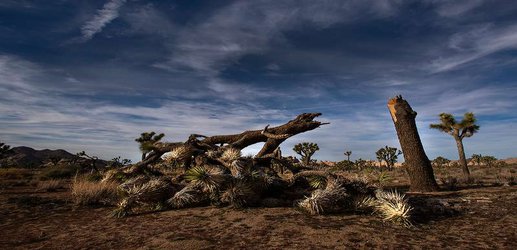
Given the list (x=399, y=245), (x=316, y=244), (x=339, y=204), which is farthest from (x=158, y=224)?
(x=399, y=245)

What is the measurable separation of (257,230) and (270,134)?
6.44 m

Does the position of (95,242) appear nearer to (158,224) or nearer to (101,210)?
(158,224)

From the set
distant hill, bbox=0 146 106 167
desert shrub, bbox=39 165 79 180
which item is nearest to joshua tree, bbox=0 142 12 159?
distant hill, bbox=0 146 106 167

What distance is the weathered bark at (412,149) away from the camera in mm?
11078

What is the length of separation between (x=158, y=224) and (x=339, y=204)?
12.7 ft

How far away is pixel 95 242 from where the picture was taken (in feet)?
17.3

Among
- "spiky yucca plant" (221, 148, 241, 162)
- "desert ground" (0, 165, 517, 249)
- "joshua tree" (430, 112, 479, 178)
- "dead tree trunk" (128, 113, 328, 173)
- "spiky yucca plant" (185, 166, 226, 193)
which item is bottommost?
"desert ground" (0, 165, 517, 249)

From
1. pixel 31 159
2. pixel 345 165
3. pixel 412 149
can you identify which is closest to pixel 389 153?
pixel 345 165

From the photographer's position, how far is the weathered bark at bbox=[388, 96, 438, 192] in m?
11.1

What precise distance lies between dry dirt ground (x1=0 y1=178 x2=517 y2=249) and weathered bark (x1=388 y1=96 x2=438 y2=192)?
3138 millimetres

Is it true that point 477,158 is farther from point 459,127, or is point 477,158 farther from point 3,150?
point 3,150

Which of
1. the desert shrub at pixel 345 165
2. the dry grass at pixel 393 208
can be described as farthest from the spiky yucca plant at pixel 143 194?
the desert shrub at pixel 345 165

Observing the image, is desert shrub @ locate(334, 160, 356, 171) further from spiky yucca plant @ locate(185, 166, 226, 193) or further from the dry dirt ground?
spiky yucca plant @ locate(185, 166, 226, 193)

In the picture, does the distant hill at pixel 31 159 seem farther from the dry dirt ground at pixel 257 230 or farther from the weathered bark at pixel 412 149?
the weathered bark at pixel 412 149
